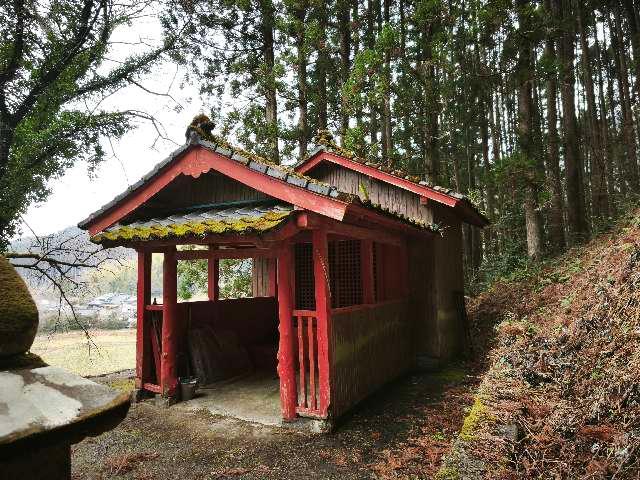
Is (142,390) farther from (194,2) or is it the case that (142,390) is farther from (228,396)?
(194,2)

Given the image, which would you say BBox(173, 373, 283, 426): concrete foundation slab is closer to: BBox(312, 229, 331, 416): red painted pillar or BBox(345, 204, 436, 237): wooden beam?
BBox(312, 229, 331, 416): red painted pillar

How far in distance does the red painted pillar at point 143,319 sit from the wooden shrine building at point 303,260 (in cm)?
2

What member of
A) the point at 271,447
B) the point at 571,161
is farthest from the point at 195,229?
the point at 571,161

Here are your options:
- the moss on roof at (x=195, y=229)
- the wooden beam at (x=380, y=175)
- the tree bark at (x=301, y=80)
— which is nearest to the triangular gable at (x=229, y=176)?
the moss on roof at (x=195, y=229)

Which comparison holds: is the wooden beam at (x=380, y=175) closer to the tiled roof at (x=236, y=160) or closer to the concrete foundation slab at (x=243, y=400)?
the tiled roof at (x=236, y=160)

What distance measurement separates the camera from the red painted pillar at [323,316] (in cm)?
538

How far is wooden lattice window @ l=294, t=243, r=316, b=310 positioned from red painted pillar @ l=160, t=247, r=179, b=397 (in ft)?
11.0

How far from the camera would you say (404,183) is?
903cm

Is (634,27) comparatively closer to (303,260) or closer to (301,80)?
(301,80)

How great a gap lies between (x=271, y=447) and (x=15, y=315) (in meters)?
4.32

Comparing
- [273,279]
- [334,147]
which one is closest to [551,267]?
[334,147]

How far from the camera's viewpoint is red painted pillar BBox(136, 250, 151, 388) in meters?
6.96

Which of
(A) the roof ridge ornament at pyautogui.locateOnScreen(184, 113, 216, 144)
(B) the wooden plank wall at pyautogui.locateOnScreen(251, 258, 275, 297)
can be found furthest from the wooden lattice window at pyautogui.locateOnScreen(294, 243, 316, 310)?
(A) the roof ridge ornament at pyautogui.locateOnScreen(184, 113, 216, 144)

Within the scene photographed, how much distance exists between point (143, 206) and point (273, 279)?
4.54 m
